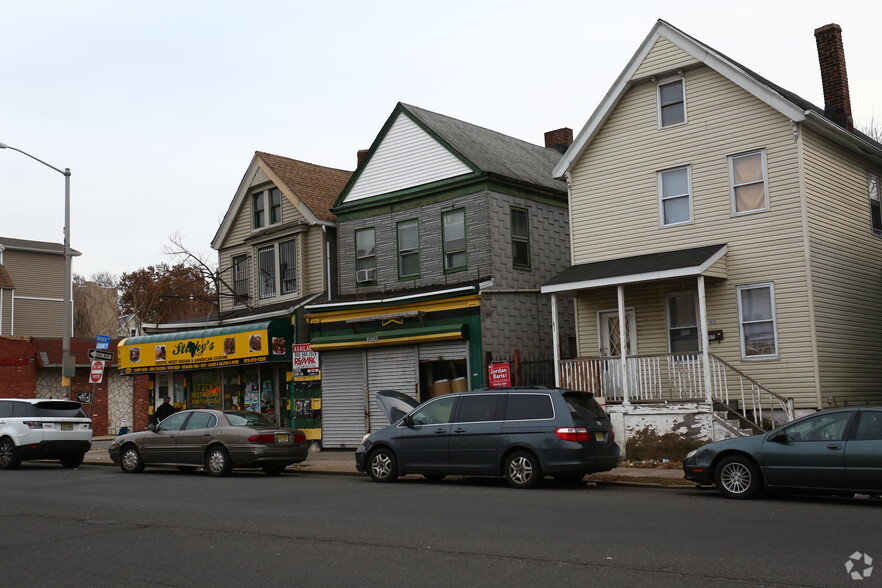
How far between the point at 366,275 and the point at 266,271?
443 centimetres

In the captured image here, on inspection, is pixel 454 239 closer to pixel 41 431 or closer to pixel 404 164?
pixel 404 164

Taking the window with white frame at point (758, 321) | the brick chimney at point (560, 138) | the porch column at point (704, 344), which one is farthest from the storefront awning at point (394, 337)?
the brick chimney at point (560, 138)

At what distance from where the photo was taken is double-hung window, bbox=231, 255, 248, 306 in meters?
29.5

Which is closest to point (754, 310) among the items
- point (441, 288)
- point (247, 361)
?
point (441, 288)

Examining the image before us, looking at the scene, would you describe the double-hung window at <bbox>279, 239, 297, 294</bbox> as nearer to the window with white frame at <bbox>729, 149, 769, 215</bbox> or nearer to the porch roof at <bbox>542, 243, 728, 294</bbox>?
the porch roof at <bbox>542, 243, 728, 294</bbox>

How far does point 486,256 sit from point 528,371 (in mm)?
3246

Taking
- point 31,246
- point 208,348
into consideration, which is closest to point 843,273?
point 208,348

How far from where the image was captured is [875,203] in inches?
901

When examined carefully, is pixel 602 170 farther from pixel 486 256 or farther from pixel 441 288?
pixel 441 288

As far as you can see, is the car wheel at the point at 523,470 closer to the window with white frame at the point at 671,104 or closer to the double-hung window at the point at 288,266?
the window with white frame at the point at 671,104

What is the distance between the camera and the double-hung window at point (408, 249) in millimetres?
25047

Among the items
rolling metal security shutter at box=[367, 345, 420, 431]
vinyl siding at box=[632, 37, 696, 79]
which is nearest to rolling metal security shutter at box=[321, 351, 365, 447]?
rolling metal security shutter at box=[367, 345, 420, 431]

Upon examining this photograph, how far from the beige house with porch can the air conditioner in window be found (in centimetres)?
610

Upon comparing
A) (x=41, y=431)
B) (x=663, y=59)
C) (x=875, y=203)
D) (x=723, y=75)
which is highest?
(x=663, y=59)
